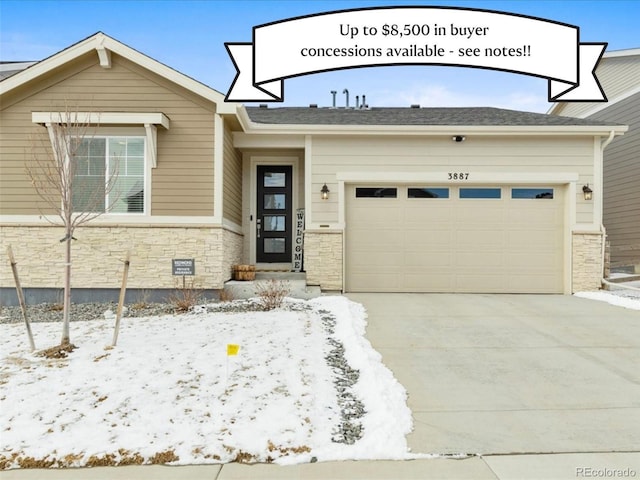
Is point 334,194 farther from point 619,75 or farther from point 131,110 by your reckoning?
point 619,75

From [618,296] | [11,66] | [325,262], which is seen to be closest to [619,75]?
[618,296]

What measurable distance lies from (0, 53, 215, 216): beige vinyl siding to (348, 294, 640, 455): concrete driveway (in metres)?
4.18

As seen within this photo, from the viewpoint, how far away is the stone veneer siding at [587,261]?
9492 millimetres

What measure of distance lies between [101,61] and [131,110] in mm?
1030

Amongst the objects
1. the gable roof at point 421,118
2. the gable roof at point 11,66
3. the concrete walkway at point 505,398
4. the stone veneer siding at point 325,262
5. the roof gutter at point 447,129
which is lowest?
the concrete walkway at point 505,398

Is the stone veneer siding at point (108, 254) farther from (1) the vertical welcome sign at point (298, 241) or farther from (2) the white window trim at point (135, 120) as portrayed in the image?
(1) the vertical welcome sign at point (298, 241)

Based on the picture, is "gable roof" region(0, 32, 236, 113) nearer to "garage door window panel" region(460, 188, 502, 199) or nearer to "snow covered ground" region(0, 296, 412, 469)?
"snow covered ground" region(0, 296, 412, 469)

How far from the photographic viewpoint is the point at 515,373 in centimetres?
464

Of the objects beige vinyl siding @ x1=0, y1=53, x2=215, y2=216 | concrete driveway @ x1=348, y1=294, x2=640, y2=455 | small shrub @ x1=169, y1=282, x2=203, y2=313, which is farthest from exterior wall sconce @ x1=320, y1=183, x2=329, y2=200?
small shrub @ x1=169, y1=282, x2=203, y2=313

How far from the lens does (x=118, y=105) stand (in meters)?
8.48

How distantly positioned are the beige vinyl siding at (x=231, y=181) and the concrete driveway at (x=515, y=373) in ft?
11.9

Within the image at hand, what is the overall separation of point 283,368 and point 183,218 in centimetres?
492

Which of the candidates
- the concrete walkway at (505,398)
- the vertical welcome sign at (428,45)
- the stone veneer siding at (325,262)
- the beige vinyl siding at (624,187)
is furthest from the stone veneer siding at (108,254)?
the beige vinyl siding at (624,187)

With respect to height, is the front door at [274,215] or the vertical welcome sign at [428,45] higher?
the vertical welcome sign at [428,45]
